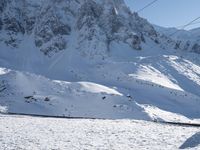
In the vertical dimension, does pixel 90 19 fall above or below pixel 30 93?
above

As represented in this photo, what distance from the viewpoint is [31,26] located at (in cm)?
14662

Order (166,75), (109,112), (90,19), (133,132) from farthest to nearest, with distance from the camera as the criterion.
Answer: (90,19)
(166,75)
(109,112)
(133,132)

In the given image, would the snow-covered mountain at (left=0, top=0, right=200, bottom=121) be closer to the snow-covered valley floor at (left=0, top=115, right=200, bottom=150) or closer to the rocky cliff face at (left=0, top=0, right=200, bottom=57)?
the rocky cliff face at (left=0, top=0, right=200, bottom=57)

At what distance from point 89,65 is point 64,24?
96.6ft

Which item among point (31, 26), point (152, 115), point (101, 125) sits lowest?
point (152, 115)

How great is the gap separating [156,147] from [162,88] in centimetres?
7366

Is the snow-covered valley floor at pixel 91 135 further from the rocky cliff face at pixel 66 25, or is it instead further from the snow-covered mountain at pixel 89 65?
the rocky cliff face at pixel 66 25

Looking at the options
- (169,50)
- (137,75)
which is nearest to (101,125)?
(137,75)

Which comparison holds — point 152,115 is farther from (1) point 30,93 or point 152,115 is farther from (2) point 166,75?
(2) point 166,75

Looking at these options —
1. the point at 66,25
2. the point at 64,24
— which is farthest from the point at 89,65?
the point at 64,24

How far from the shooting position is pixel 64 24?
5714 inches

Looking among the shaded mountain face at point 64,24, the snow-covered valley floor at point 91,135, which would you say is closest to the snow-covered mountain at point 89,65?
the shaded mountain face at point 64,24

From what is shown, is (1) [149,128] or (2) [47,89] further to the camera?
(2) [47,89]

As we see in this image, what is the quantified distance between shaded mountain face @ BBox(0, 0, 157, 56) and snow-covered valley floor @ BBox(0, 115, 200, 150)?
10935 centimetres
